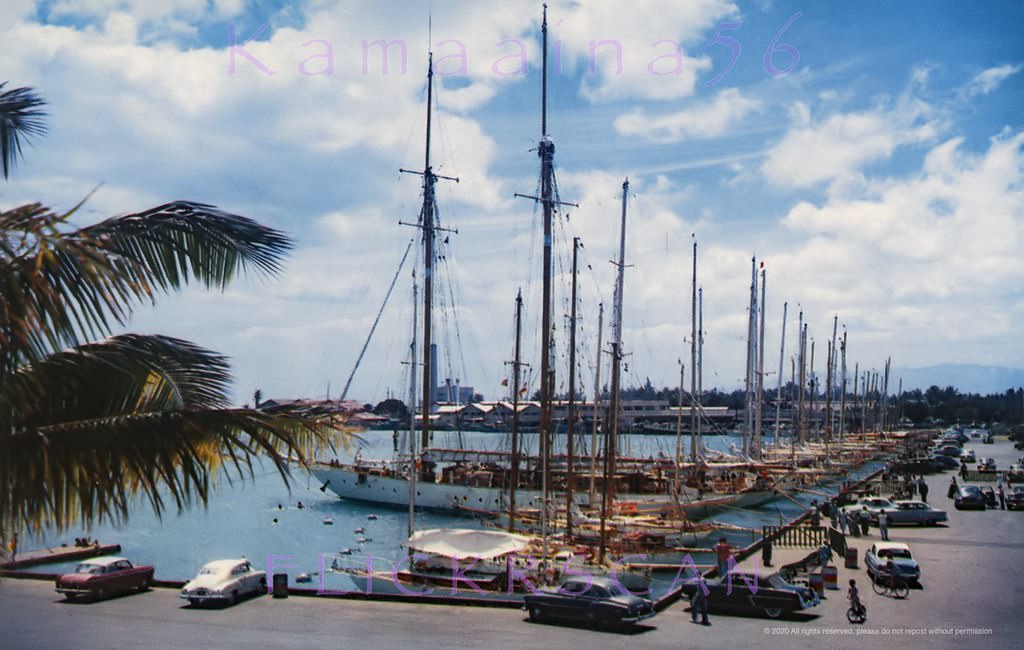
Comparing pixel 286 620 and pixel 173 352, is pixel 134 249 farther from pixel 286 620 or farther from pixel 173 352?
pixel 286 620

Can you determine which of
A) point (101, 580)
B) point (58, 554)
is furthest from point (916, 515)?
point (58, 554)

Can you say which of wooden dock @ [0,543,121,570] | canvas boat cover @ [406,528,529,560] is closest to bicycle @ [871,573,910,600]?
canvas boat cover @ [406,528,529,560]

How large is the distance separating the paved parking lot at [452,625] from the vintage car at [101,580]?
15.1 inches

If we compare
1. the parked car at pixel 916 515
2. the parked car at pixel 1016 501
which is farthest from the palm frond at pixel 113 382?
the parked car at pixel 1016 501

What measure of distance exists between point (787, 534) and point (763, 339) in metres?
36.0

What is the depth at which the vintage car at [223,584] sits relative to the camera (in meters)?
25.0

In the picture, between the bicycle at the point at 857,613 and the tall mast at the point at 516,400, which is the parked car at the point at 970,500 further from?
the bicycle at the point at 857,613

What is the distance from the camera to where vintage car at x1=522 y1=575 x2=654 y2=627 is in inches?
894

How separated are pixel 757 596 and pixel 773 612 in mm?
543

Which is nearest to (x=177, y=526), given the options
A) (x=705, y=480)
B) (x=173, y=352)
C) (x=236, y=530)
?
(x=236, y=530)

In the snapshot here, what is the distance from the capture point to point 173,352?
8.34 m

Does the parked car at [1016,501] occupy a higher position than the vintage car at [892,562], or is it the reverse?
the vintage car at [892,562]

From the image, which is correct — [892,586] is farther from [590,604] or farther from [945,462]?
[945,462]

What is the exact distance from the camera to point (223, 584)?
2539cm
